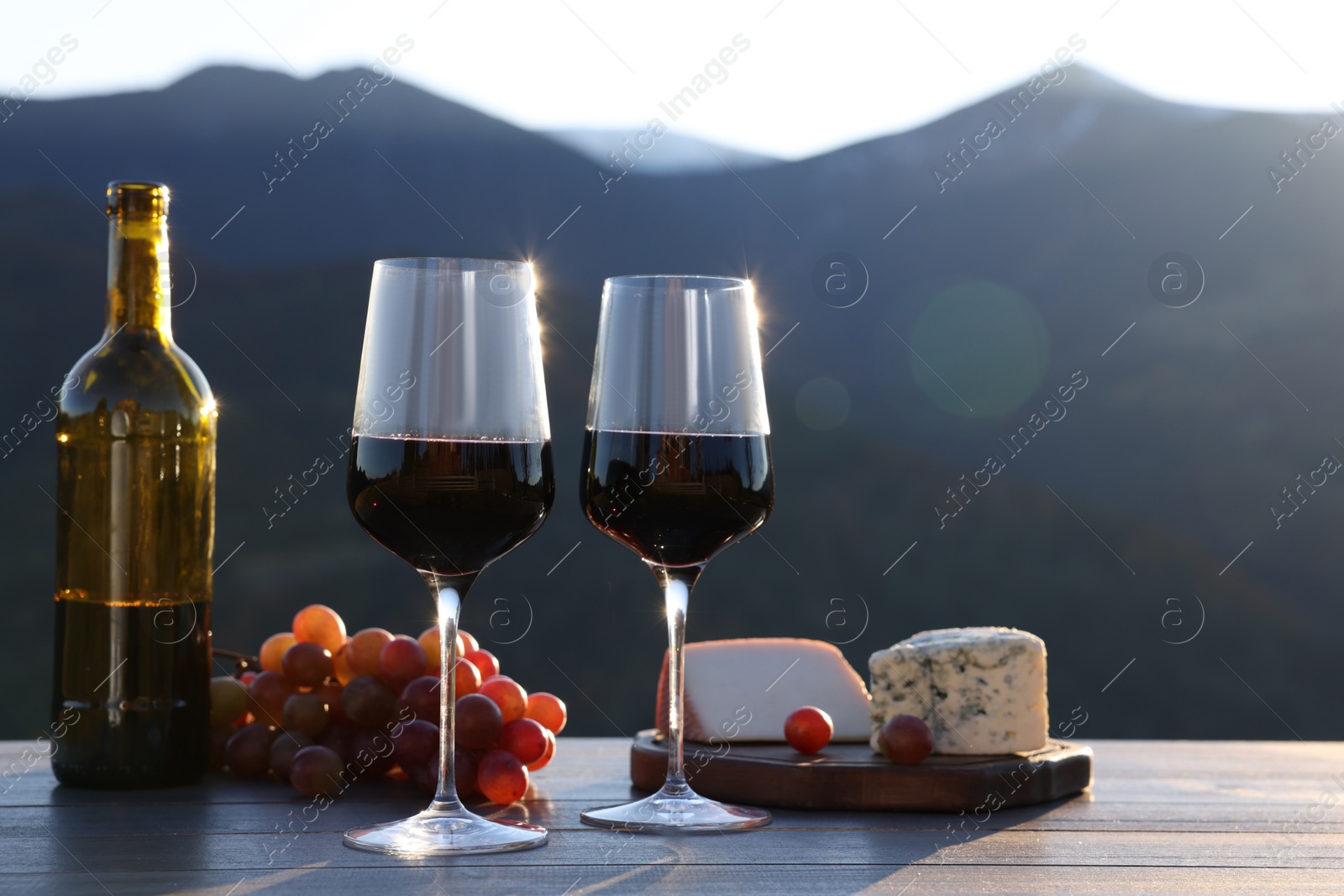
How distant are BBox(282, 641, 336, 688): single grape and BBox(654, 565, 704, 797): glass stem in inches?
Result: 17.3

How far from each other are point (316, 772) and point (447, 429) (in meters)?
0.38

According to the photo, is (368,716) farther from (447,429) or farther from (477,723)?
(447,429)

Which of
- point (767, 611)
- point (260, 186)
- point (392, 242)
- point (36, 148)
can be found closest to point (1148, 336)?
point (767, 611)

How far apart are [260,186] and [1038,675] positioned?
727 centimetres

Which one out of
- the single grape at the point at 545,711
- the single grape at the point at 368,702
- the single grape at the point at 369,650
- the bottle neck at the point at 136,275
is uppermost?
the bottle neck at the point at 136,275

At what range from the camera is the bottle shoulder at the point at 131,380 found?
3.99ft

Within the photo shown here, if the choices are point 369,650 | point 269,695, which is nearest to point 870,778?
point 369,650

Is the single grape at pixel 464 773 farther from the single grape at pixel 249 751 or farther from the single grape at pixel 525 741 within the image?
the single grape at pixel 249 751

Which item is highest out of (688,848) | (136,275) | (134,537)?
(136,275)

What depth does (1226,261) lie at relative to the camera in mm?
9242

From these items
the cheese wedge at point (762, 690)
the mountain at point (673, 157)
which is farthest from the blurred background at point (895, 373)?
the cheese wedge at point (762, 690)

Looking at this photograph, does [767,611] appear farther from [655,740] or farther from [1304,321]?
[655,740]

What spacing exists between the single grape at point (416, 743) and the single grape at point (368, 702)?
7 centimetres

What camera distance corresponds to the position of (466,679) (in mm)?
1288
